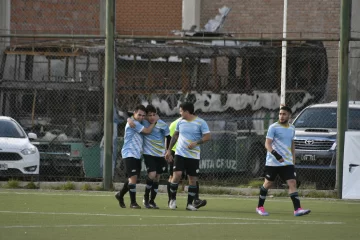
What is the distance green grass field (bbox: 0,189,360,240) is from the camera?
50.2 ft

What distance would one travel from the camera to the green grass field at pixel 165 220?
15289mm

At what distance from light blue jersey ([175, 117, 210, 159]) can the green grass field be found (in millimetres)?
906

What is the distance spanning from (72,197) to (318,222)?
595 cm

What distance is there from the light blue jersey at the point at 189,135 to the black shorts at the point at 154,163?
0.53m

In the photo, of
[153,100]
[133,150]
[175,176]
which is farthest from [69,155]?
[175,176]

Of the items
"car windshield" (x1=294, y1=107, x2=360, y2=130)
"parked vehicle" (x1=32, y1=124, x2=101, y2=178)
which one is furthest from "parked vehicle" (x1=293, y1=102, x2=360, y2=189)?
"parked vehicle" (x1=32, y1=124, x2=101, y2=178)

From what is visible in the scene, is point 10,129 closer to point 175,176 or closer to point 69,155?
point 69,155

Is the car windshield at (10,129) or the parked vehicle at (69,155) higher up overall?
the car windshield at (10,129)

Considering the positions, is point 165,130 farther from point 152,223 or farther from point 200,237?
point 200,237

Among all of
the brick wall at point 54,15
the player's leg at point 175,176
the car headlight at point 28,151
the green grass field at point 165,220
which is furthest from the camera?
the brick wall at point 54,15

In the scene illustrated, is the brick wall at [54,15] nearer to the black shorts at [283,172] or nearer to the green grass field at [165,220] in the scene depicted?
the green grass field at [165,220]

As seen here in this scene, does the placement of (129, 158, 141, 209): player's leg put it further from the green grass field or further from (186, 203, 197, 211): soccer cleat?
(186, 203, 197, 211): soccer cleat

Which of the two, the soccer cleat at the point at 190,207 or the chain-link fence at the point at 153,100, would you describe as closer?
the soccer cleat at the point at 190,207

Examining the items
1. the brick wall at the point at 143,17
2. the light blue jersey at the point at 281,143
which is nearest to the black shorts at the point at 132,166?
the light blue jersey at the point at 281,143
